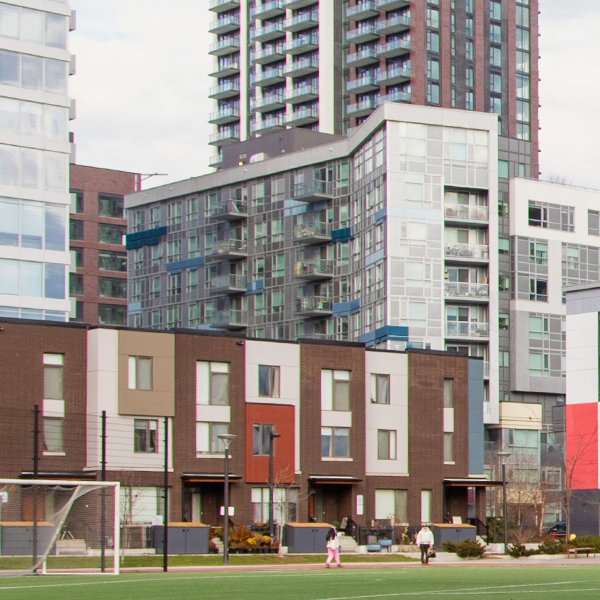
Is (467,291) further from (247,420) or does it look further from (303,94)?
(247,420)

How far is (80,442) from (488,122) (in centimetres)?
5677

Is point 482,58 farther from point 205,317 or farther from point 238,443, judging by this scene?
point 238,443

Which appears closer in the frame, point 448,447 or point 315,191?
point 448,447

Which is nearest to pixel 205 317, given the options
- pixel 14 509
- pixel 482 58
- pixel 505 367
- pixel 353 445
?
pixel 505 367

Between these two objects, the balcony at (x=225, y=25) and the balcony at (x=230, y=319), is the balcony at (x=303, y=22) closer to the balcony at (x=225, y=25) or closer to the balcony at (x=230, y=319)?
the balcony at (x=225, y=25)

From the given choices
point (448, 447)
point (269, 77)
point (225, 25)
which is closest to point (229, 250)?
point (269, 77)

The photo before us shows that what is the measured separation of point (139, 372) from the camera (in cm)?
6588

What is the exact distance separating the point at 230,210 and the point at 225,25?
3933 centimetres

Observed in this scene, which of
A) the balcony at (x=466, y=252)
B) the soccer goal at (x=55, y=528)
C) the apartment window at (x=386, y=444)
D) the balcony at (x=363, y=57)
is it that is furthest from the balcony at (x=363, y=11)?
the soccer goal at (x=55, y=528)

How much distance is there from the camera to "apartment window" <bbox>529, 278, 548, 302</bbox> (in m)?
115

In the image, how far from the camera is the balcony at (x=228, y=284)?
12119cm

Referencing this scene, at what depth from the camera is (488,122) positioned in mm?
109875

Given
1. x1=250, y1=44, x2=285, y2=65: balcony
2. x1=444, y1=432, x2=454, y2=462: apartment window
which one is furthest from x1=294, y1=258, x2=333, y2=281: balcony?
x1=444, y1=432, x2=454, y2=462: apartment window

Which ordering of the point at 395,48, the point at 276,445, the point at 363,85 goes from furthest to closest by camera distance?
the point at 363,85, the point at 395,48, the point at 276,445
